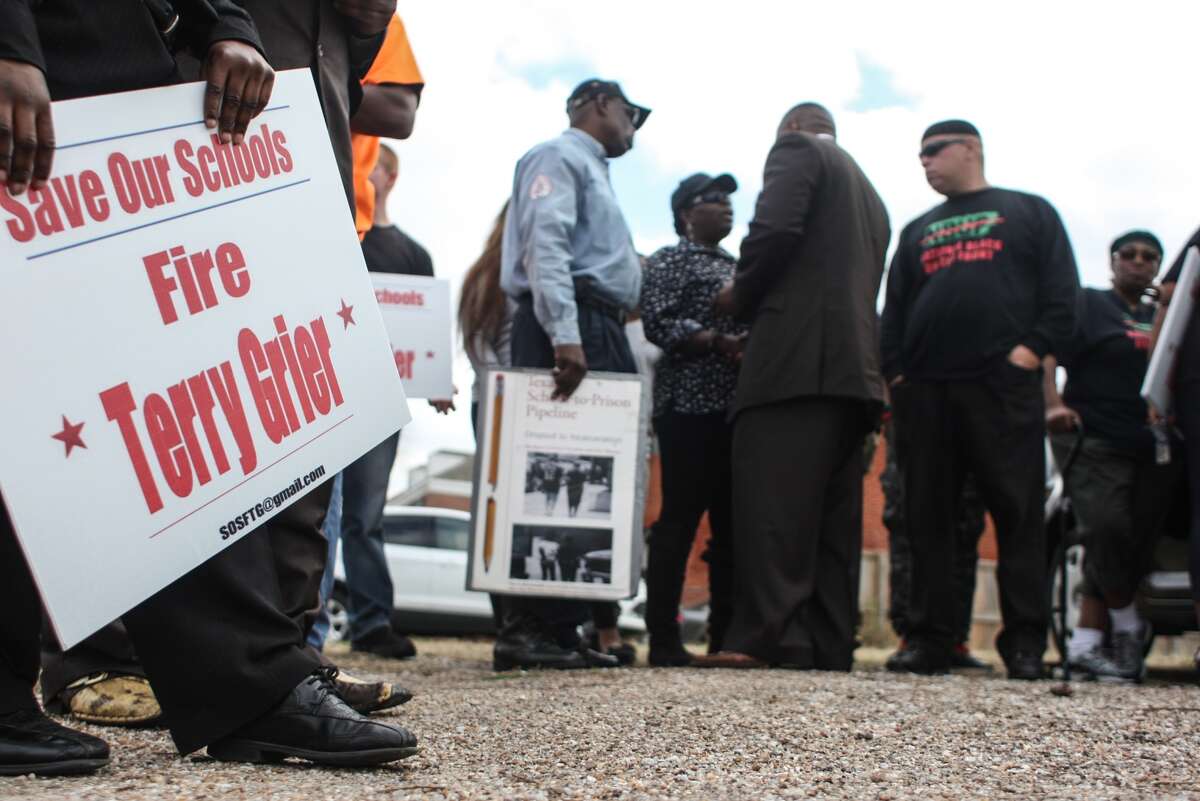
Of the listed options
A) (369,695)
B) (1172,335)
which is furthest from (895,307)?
(369,695)

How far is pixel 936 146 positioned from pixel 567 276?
1.80m

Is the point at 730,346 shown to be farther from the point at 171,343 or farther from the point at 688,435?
the point at 171,343

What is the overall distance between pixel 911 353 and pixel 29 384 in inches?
158

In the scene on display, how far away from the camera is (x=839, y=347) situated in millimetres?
4766

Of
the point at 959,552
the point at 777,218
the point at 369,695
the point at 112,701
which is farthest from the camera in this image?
the point at 959,552

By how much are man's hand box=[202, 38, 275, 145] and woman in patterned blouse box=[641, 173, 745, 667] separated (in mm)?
3174

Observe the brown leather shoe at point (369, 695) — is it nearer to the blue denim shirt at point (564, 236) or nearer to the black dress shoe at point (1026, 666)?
the blue denim shirt at point (564, 236)

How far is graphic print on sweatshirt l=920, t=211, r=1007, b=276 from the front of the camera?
17.1 ft

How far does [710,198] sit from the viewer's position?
19.6ft

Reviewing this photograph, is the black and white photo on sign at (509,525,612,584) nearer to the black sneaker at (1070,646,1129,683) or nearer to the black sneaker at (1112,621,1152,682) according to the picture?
the black sneaker at (1070,646,1129,683)

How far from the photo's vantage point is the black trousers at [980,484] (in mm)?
4984

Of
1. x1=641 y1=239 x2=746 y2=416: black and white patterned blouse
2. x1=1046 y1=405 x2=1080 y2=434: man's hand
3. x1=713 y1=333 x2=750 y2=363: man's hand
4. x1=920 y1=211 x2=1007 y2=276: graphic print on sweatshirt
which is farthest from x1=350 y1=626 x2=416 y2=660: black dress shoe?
x1=1046 y1=405 x2=1080 y2=434: man's hand

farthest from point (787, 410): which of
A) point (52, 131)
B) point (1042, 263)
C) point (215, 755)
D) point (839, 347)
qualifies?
point (52, 131)

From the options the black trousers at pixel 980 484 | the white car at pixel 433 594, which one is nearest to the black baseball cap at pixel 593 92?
the black trousers at pixel 980 484
